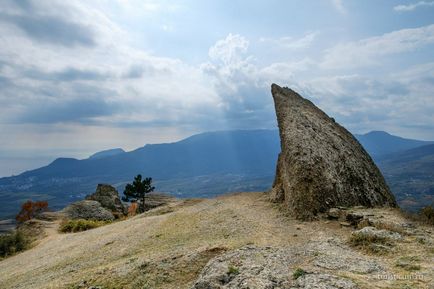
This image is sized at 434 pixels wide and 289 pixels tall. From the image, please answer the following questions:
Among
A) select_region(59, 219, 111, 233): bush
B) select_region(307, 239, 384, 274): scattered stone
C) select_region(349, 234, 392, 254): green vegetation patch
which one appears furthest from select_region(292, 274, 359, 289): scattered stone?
select_region(59, 219, 111, 233): bush

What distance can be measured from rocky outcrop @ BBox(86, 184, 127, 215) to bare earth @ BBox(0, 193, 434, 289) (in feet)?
121

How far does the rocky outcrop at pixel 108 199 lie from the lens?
73562mm

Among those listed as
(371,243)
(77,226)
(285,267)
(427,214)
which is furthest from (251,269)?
(77,226)

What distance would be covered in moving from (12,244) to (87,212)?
1859 centimetres

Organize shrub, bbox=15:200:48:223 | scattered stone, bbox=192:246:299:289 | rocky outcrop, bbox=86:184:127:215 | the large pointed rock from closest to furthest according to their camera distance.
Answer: scattered stone, bbox=192:246:299:289
the large pointed rock
rocky outcrop, bbox=86:184:127:215
shrub, bbox=15:200:48:223

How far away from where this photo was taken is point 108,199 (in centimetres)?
7475

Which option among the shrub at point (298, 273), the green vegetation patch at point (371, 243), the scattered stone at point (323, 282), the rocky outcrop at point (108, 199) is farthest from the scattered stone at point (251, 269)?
the rocky outcrop at point (108, 199)

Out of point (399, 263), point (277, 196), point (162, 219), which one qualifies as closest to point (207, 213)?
point (162, 219)

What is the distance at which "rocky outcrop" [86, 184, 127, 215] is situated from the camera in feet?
241

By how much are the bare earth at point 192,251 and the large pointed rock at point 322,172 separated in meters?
2.11

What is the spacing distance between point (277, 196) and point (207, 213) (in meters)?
7.33

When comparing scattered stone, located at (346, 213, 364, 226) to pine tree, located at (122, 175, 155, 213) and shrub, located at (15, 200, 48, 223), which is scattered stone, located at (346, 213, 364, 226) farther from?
shrub, located at (15, 200, 48, 223)

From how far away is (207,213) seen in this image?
34.2 m

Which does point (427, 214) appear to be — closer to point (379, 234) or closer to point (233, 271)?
point (379, 234)
